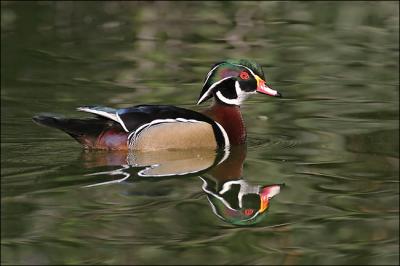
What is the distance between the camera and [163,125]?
8.02m

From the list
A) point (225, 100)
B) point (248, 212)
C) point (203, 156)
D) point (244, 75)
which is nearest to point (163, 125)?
point (203, 156)

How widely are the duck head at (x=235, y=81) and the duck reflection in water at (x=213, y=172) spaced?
453 mm

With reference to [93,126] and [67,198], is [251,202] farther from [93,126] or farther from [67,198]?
[93,126]

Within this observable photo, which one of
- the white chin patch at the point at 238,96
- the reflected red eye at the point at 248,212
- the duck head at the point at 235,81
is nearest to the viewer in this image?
the reflected red eye at the point at 248,212

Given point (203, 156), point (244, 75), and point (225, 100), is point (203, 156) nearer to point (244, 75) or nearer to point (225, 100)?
point (225, 100)

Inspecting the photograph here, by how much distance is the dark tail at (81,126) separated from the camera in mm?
7875

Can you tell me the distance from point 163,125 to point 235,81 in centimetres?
69

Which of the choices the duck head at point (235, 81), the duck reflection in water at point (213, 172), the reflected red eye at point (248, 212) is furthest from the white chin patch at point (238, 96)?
the reflected red eye at point (248, 212)

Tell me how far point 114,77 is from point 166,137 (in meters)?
3.07

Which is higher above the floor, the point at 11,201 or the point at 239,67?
the point at 239,67

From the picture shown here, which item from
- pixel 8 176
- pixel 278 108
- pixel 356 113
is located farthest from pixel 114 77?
pixel 8 176

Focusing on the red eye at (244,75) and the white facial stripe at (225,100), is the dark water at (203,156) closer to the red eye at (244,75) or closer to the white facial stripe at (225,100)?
the white facial stripe at (225,100)

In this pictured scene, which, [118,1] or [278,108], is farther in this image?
[118,1]

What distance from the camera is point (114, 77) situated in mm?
10961
